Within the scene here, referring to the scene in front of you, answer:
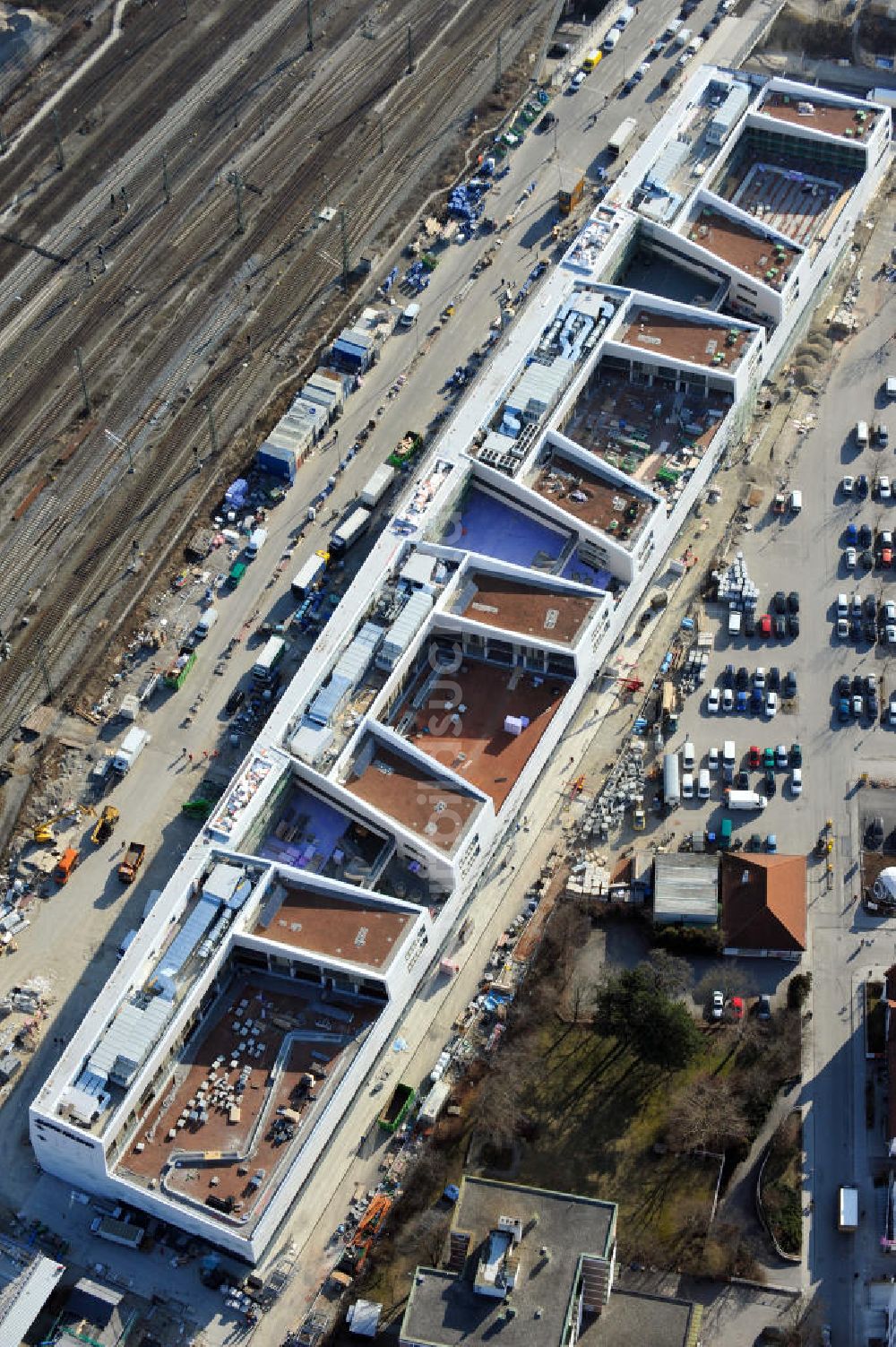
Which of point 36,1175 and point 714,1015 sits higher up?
point 714,1015

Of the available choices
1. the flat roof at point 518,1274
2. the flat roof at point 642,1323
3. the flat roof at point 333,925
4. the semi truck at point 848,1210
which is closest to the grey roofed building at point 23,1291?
the flat roof at point 518,1274

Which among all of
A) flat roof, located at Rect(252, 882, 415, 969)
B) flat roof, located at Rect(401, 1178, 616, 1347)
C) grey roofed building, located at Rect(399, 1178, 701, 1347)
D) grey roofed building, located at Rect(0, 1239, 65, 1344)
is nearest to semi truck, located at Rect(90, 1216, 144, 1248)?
grey roofed building, located at Rect(0, 1239, 65, 1344)

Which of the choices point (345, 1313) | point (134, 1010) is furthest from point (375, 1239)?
Answer: point (134, 1010)

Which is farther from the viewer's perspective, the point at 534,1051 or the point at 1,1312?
the point at 534,1051

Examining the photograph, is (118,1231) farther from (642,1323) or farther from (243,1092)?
(642,1323)

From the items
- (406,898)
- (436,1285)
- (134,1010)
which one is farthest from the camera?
(406,898)

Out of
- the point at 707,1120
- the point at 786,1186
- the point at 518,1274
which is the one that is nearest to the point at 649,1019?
the point at 707,1120

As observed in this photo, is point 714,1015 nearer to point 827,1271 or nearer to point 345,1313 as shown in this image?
point 827,1271
